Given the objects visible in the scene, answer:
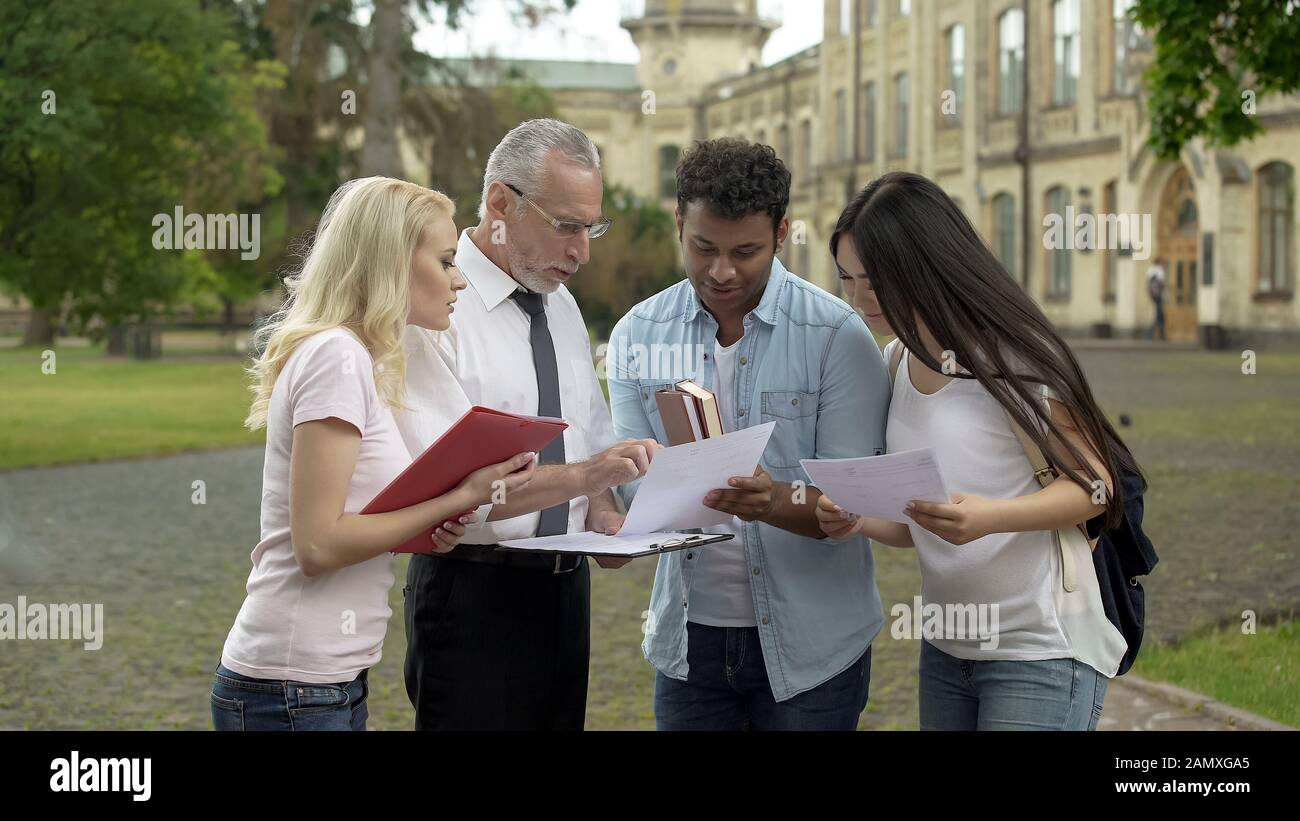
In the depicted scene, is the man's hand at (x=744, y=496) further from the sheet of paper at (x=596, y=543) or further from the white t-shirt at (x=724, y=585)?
the white t-shirt at (x=724, y=585)

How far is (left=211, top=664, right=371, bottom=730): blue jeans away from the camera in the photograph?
3.02 meters

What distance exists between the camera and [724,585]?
366 cm

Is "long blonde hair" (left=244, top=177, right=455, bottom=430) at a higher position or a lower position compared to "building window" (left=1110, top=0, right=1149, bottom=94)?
lower

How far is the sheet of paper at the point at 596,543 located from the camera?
3.17 meters

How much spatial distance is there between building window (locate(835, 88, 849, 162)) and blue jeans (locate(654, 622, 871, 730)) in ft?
170

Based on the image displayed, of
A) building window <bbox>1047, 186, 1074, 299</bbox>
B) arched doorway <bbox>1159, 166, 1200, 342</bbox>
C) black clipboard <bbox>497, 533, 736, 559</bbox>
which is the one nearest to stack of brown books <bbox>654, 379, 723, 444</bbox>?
black clipboard <bbox>497, 533, 736, 559</bbox>

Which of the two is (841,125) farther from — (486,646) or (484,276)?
(486,646)

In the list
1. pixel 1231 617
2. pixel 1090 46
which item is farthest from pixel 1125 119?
pixel 1231 617

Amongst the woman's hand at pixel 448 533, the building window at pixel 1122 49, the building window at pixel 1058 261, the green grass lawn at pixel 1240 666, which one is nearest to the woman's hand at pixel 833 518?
the woman's hand at pixel 448 533

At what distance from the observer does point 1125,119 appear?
38.0m

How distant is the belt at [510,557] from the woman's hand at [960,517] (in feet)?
2.74

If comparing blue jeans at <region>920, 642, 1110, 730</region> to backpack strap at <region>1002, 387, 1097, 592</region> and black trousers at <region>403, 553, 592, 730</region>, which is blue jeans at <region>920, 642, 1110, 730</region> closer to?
backpack strap at <region>1002, 387, 1097, 592</region>

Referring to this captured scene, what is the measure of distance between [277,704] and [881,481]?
131 cm
